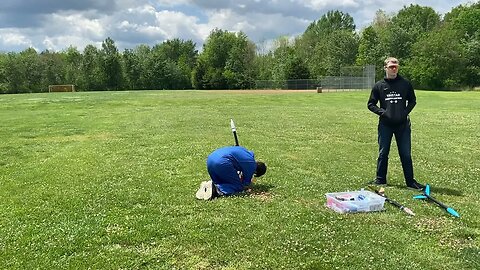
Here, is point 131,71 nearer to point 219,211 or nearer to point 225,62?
point 225,62

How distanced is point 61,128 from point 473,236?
17215 millimetres

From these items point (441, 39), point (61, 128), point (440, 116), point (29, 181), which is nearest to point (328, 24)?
point (441, 39)

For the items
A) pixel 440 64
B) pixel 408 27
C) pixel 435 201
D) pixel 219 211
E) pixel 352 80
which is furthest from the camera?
pixel 408 27

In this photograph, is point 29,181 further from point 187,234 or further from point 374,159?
point 374,159

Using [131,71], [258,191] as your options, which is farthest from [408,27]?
[258,191]

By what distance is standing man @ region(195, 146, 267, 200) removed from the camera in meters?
7.93

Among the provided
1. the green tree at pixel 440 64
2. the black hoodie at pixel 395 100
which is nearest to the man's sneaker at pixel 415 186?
the black hoodie at pixel 395 100

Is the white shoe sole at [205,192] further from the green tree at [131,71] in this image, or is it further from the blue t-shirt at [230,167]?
the green tree at [131,71]

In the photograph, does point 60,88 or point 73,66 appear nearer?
point 60,88

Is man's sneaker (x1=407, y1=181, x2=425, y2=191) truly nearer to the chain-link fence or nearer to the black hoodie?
the black hoodie

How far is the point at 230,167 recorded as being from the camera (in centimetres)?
793

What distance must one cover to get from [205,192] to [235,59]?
9252 centimetres

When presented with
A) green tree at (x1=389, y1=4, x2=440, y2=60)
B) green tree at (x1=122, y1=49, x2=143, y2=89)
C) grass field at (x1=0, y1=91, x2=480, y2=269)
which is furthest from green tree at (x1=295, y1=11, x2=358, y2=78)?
grass field at (x1=0, y1=91, x2=480, y2=269)

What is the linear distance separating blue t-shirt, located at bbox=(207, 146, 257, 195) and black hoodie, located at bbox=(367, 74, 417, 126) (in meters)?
2.63
